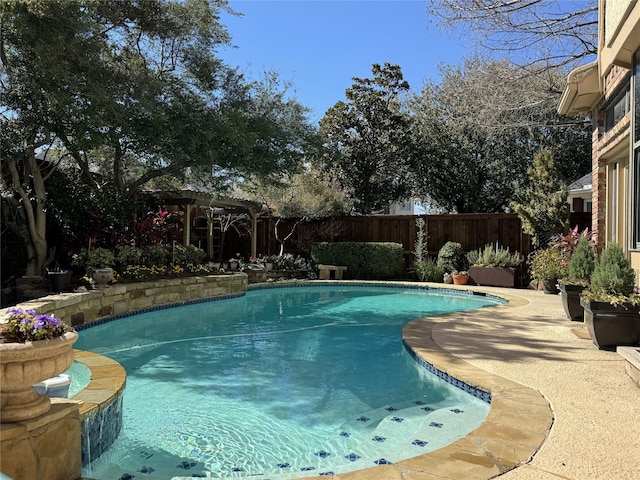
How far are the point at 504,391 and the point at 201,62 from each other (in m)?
9.37

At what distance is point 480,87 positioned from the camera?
11992 millimetres

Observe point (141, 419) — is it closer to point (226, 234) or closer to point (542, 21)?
point (542, 21)

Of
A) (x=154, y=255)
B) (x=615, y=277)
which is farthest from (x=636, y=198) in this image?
(x=154, y=255)

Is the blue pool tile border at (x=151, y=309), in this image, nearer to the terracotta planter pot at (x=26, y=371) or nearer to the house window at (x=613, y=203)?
the terracotta planter pot at (x=26, y=371)

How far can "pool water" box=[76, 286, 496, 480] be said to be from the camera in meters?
3.43

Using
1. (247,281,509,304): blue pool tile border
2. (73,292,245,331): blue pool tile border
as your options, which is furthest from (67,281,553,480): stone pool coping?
(247,281,509,304): blue pool tile border

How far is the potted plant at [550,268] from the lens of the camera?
1081cm

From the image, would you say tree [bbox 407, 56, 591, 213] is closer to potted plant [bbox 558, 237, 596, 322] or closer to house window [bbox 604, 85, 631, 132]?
house window [bbox 604, 85, 631, 132]

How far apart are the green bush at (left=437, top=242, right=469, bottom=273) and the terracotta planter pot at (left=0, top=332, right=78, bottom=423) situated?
12942 mm

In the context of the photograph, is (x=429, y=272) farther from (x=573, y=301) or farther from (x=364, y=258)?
(x=573, y=301)

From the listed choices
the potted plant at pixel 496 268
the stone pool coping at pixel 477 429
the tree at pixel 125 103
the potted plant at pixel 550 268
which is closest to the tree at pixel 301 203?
the tree at pixel 125 103

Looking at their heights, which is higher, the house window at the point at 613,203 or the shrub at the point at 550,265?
the house window at the point at 613,203

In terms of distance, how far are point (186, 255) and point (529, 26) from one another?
888 centimetres

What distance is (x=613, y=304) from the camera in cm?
511
